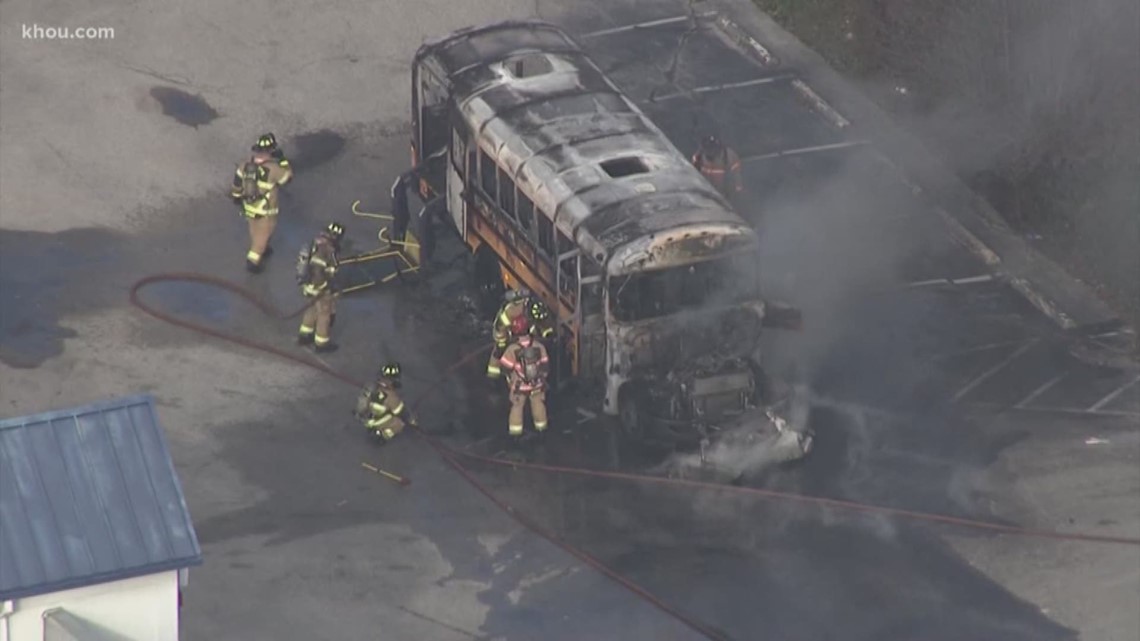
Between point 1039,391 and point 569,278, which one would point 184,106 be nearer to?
point 569,278

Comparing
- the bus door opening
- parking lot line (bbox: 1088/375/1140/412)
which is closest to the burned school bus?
the bus door opening

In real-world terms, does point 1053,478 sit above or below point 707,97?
below

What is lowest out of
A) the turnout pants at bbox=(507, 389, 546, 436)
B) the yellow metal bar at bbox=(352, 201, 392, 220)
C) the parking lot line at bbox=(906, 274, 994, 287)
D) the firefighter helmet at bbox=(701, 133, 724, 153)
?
the parking lot line at bbox=(906, 274, 994, 287)

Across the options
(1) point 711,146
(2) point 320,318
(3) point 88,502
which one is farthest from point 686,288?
(3) point 88,502

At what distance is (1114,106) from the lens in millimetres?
27219

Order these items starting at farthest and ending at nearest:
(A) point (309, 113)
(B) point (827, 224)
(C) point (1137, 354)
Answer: (A) point (309, 113)
(B) point (827, 224)
(C) point (1137, 354)

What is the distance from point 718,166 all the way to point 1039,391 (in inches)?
167

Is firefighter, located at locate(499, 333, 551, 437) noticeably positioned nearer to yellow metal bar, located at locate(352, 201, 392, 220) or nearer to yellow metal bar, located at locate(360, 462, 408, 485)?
yellow metal bar, located at locate(360, 462, 408, 485)

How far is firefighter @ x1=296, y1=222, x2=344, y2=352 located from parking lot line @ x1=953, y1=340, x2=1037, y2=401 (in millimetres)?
6559

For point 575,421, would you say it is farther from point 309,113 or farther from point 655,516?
point 309,113

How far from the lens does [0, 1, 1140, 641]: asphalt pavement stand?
20719 millimetres

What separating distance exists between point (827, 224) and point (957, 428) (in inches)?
167

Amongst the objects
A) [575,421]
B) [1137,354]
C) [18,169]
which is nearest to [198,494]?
[575,421]

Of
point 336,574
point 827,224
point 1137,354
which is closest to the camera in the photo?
point 336,574
